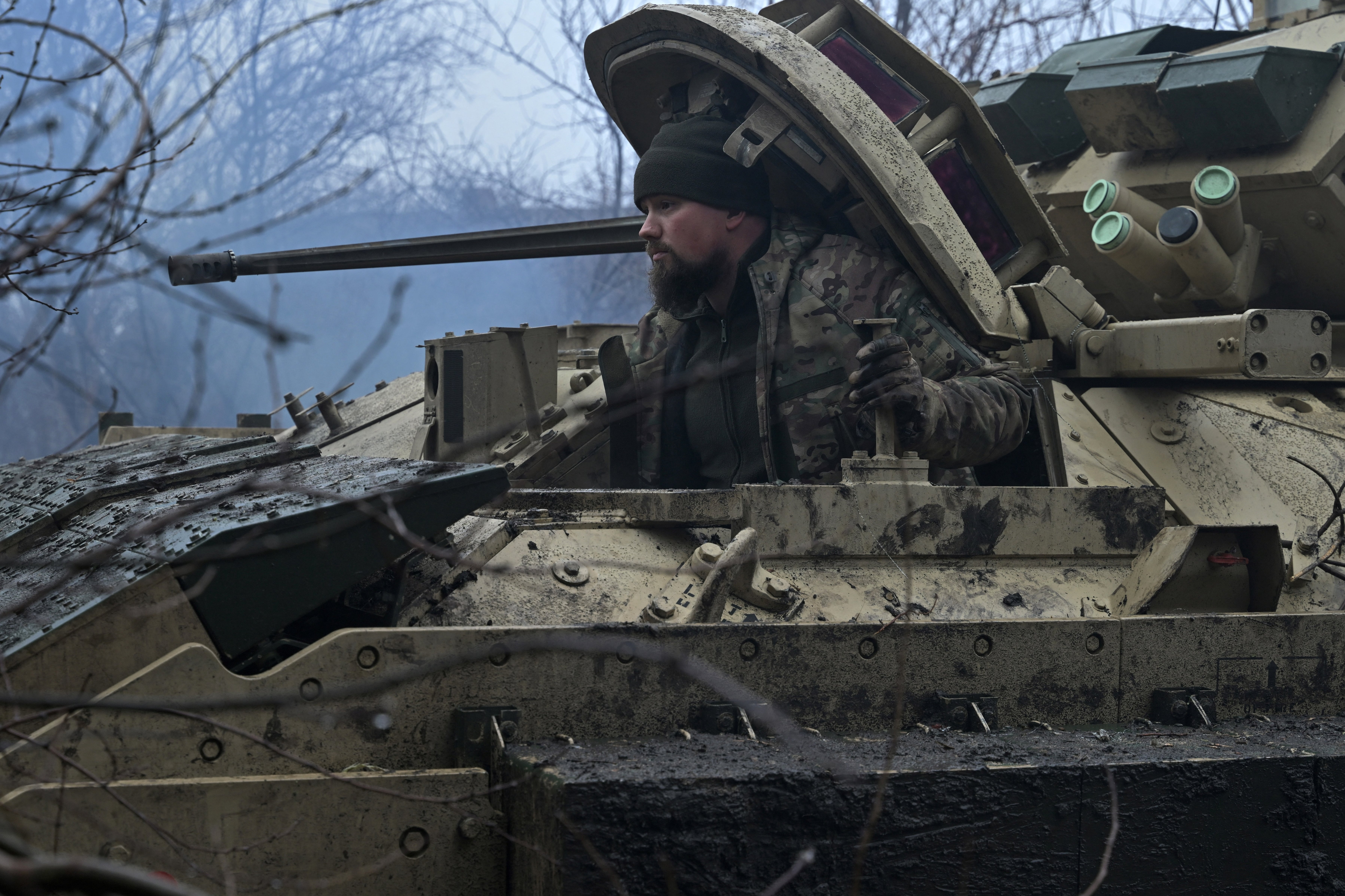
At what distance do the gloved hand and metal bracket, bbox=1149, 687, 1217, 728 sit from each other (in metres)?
0.87

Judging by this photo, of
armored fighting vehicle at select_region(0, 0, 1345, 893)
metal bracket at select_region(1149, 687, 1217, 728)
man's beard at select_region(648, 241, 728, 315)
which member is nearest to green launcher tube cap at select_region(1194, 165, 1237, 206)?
armored fighting vehicle at select_region(0, 0, 1345, 893)

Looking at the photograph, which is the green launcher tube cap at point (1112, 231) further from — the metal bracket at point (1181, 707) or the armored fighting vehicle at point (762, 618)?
the metal bracket at point (1181, 707)

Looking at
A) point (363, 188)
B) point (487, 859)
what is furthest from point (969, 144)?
point (363, 188)

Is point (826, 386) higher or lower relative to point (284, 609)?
higher

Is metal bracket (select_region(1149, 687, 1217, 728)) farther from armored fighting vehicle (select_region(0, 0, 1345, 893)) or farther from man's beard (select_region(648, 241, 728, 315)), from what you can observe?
man's beard (select_region(648, 241, 728, 315))

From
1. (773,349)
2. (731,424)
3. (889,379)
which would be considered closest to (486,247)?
(731,424)

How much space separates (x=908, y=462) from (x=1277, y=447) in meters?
1.40

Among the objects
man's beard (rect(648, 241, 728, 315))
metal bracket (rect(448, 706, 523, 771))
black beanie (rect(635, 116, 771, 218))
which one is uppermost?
black beanie (rect(635, 116, 771, 218))

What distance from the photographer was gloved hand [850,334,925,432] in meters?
3.02

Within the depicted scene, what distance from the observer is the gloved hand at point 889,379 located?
3023 mm

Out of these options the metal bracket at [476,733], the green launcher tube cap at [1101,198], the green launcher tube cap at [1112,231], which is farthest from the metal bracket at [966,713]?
the green launcher tube cap at [1101,198]

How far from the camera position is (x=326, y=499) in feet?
7.23

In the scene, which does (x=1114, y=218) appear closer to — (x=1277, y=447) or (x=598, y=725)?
(x=1277, y=447)

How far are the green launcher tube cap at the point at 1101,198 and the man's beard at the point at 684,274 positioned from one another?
143cm
